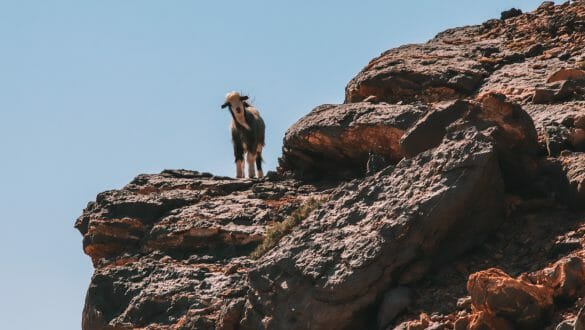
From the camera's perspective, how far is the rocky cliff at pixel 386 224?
1402cm

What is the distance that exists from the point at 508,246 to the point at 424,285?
4.18ft

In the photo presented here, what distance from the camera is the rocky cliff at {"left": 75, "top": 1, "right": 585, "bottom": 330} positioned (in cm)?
1402

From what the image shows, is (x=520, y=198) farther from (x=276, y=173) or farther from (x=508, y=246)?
(x=276, y=173)

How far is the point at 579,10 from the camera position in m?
23.6

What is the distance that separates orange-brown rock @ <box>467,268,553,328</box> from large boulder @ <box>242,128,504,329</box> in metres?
2.04

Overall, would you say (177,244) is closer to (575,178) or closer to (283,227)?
(283,227)

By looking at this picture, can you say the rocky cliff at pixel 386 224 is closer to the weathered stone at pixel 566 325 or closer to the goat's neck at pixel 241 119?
the weathered stone at pixel 566 325

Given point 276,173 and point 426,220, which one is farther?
point 276,173

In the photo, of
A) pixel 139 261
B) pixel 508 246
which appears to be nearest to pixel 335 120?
pixel 139 261

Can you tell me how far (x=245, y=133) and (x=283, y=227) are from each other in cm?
904

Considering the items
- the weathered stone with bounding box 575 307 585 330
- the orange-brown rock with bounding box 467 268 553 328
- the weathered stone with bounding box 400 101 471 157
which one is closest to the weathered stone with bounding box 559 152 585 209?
the weathered stone with bounding box 400 101 471 157

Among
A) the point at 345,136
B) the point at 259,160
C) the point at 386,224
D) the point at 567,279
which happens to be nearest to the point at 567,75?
the point at 345,136

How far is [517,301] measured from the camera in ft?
40.6

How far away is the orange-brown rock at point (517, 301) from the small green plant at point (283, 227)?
16.5 ft
